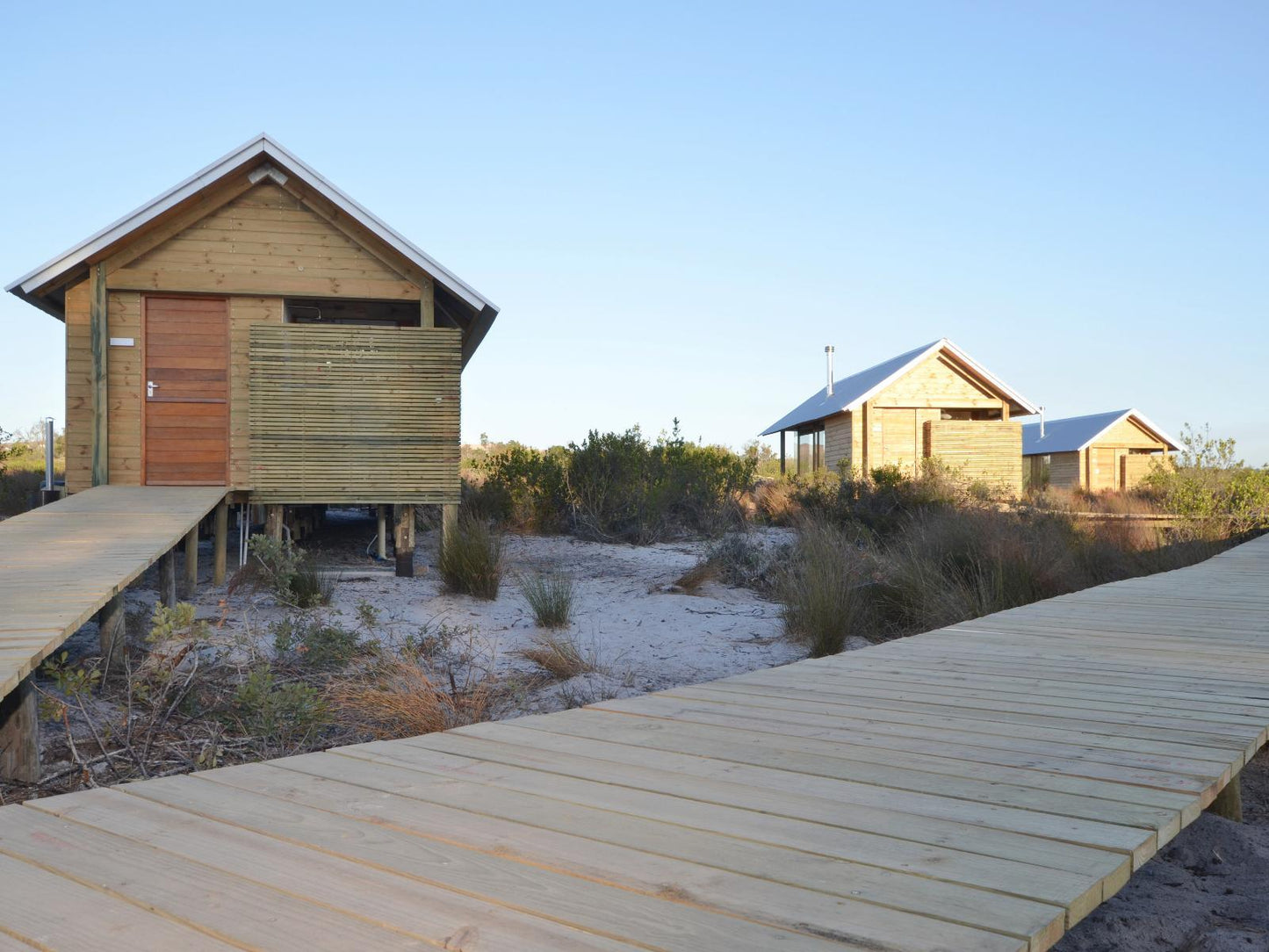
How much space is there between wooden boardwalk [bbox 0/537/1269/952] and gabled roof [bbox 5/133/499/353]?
8.59 m

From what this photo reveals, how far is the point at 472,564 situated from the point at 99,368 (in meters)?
4.94

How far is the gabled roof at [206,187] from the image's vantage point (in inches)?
424

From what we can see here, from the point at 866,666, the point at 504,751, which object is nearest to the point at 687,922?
the point at 504,751

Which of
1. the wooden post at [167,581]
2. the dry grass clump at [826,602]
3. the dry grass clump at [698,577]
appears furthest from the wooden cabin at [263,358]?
the dry grass clump at [826,602]

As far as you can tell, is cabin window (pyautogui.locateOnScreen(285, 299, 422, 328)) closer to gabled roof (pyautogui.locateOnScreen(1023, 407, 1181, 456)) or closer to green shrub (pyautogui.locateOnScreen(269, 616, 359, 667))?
green shrub (pyautogui.locateOnScreen(269, 616, 359, 667))

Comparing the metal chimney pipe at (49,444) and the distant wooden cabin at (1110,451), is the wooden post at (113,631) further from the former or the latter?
the distant wooden cabin at (1110,451)

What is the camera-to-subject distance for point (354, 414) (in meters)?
11.7

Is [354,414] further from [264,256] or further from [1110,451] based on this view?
[1110,451]

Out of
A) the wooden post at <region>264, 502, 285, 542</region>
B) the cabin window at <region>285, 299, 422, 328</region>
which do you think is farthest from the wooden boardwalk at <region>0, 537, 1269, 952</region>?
the cabin window at <region>285, 299, 422, 328</region>

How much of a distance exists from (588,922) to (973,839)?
971 millimetres

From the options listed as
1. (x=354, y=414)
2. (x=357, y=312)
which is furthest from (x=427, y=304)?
(x=357, y=312)

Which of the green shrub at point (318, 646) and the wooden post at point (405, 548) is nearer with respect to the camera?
the green shrub at point (318, 646)

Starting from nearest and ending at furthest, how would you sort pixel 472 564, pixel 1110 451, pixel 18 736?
pixel 18 736
pixel 472 564
pixel 1110 451

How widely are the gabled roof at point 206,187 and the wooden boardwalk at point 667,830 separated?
859 cm
